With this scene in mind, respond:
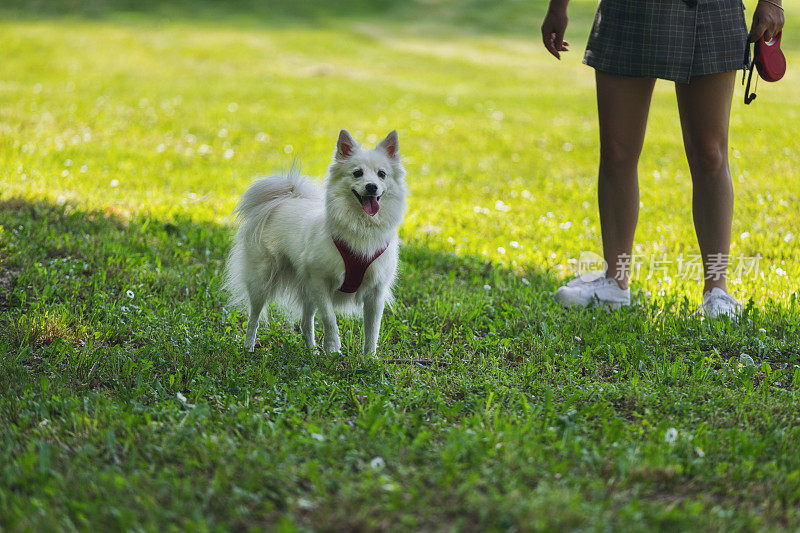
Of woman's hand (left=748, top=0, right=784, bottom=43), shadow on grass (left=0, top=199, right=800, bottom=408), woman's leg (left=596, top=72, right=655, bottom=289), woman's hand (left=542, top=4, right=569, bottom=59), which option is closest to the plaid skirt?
woman's hand (left=748, top=0, right=784, bottom=43)

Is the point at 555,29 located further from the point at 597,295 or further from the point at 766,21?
the point at 597,295

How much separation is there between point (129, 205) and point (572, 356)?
4456 mm

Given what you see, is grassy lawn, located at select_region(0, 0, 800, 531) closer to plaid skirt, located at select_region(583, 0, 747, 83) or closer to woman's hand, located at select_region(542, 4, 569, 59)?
plaid skirt, located at select_region(583, 0, 747, 83)

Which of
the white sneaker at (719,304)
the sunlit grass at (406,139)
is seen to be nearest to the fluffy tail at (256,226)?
the sunlit grass at (406,139)

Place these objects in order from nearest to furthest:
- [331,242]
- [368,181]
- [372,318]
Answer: [368,181], [331,242], [372,318]

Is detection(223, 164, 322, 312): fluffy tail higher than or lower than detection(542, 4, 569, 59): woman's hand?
lower

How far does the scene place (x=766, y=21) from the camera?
13.5ft

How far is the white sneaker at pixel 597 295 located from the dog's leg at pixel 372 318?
1.38 m

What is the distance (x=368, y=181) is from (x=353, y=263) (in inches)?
16.9

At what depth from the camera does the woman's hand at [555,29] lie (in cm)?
448

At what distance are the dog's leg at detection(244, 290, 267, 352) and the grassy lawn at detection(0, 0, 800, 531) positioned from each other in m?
0.10

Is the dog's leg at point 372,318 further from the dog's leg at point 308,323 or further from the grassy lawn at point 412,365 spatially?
the dog's leg at point 308,323

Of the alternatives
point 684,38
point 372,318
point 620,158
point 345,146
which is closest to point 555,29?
point 684,38

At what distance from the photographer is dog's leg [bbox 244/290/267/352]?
166 inches
